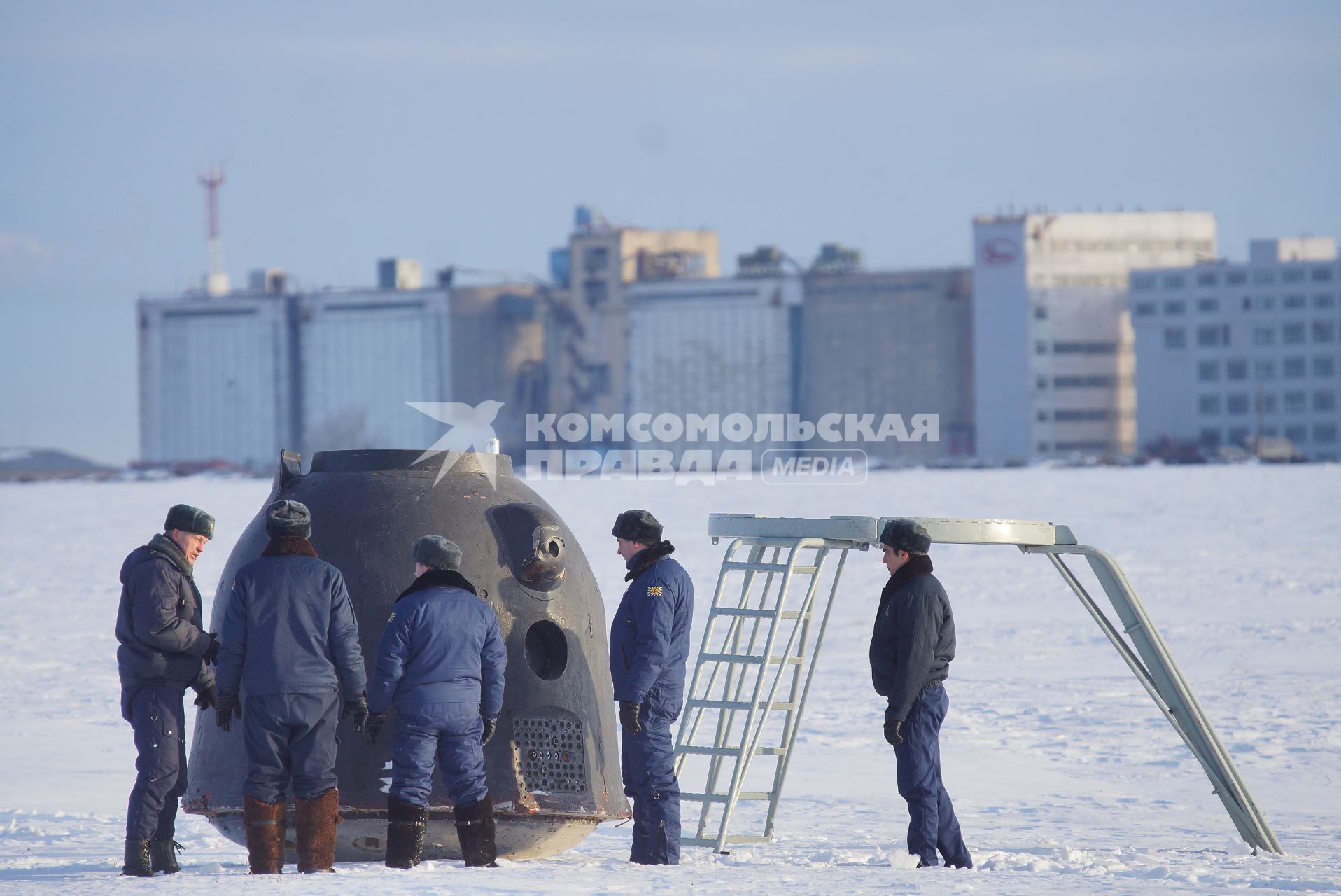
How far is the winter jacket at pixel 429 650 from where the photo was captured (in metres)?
7.62

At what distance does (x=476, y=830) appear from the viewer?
7879 mm

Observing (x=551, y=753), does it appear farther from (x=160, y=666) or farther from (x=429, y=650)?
(x=160, y=666)

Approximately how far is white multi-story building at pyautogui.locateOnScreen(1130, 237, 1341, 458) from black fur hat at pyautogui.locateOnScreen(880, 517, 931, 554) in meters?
119

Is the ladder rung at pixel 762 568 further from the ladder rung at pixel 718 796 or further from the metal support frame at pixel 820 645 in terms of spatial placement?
the ladder rung at pixel 718 796

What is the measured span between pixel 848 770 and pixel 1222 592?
11.3m

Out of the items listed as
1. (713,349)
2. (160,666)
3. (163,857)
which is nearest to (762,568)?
(160,666)

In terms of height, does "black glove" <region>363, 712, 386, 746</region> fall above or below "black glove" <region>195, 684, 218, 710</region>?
below

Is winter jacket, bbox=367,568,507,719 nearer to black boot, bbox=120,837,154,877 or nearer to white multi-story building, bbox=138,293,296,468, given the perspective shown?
black boot, bbox=120,837,154,877

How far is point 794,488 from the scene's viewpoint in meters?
53.4

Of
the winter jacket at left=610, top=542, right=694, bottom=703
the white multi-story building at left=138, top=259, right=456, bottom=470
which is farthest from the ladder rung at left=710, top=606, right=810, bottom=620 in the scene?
the white multi-story building at left=138, top=259, right=456, bottom=470

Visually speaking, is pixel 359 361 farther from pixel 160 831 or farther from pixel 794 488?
pixel 160 831

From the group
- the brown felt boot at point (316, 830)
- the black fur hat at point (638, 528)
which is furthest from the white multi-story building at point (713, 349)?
the brown felt boot at point (316, 830)

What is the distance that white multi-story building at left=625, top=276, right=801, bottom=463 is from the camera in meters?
142

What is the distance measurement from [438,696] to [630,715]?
1000 mm
